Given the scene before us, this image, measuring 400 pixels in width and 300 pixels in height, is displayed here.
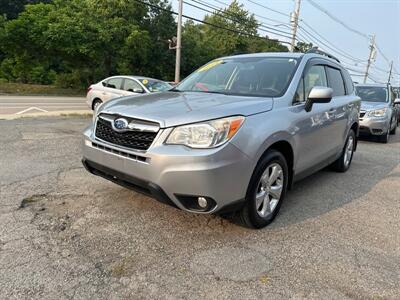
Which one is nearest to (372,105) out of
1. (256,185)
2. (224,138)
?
(256,185)

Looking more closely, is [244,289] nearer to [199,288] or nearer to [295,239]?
[199,288]

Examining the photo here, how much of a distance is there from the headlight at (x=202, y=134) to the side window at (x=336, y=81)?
274cm

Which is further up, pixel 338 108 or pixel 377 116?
pixel 338 108

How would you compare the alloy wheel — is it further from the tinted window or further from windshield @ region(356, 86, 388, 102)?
windshield @ region(356, 86, 388, 102)

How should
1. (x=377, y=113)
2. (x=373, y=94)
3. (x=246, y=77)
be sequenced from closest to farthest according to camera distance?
1. (x=246, y=77)
2. (x=377, y=113)
3. (x=373, y=94)

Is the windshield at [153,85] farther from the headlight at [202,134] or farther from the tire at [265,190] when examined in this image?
the headlight at [202,134]

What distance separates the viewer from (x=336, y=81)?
5.37m

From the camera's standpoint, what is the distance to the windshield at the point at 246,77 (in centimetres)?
394

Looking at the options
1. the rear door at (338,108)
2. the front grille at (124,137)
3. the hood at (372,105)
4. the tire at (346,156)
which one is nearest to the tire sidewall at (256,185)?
the front grille at (124,137)

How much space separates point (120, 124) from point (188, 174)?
83 cm

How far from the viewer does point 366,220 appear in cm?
400

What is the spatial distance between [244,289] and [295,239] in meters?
1.02

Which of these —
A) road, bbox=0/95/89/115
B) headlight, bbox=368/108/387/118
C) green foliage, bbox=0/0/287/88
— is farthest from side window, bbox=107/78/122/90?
green foliage, bbox=0/0/287/88

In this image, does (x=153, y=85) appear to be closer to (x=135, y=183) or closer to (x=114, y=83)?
(x=114, y=83)
